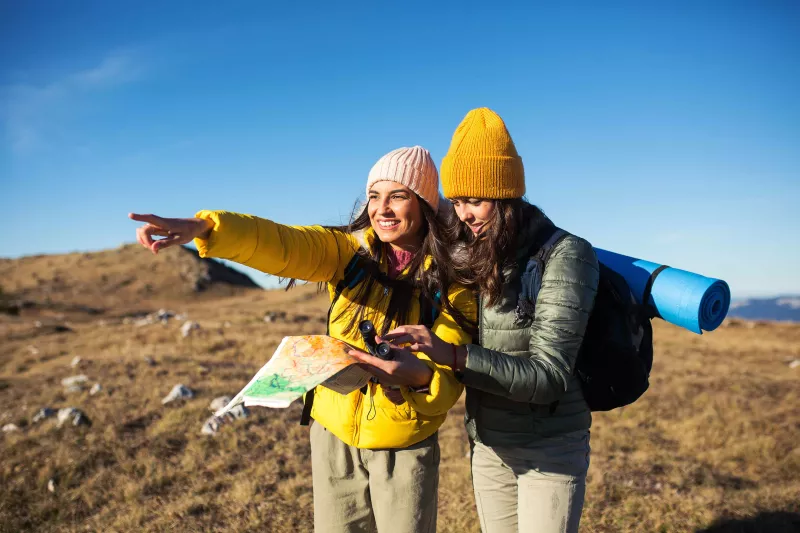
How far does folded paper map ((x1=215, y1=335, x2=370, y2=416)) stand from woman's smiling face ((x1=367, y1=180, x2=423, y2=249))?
0.68m

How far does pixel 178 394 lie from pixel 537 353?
268 inches

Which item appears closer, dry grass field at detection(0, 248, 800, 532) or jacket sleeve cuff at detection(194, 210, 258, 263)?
jacket sleeve cuff at detection(194, 210, 258, 263)

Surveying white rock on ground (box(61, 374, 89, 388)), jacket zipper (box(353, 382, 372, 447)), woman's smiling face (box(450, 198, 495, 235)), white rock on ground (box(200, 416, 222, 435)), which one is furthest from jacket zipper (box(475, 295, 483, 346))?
white rock on ground (box(61, 374, 89, 388))

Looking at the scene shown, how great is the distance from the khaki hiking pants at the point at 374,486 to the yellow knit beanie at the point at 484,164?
1211mm

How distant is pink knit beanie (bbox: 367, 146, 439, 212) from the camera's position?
2.70m

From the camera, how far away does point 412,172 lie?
2.71 meters

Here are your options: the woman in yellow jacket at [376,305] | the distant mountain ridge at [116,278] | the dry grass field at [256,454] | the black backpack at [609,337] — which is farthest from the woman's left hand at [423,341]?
the distant mountain ridge at [116,278]

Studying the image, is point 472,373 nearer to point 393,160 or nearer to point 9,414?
point 393,160

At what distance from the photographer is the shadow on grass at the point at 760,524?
464cm

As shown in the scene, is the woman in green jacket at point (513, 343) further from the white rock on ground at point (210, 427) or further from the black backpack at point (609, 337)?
the white rock on ground at point (210, 427)

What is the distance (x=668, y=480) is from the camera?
573 centimetres

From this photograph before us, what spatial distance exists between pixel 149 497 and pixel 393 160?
4408 mm

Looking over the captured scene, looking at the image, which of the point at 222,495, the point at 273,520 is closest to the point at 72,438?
the point at 222,495

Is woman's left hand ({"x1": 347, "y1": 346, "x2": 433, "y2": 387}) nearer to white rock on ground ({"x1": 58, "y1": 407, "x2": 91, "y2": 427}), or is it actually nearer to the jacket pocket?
the jacket pocket
